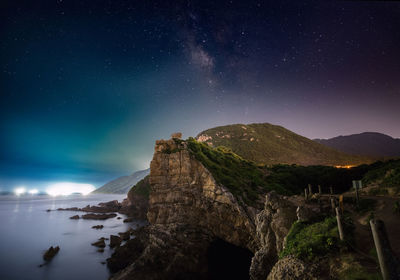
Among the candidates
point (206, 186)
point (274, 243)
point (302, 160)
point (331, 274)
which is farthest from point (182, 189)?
point (302, 160)

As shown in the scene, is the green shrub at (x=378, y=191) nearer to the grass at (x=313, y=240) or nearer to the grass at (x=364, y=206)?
the grass at (x=364, y=206)

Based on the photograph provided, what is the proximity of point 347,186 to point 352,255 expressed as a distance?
142 feet

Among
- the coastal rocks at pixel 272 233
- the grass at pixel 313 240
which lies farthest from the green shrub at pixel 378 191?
the grass at pixel 313 240

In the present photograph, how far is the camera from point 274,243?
15.1m

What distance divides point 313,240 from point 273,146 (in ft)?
309

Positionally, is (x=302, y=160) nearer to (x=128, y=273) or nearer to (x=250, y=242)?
(x=250, y=242)

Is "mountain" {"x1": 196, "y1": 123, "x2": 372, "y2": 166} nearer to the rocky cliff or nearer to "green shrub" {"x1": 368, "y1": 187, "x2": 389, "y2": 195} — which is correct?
the rocky cliff

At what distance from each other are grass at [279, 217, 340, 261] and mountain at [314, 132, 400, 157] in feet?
489

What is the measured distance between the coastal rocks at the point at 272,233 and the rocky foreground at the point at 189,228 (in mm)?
420

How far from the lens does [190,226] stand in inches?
1084

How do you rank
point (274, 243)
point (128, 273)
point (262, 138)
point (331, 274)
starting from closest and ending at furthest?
1. point (331, 274)
2. point (274, 243)
3. point (128, 273)
4. point (262, 138)

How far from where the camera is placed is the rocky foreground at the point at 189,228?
22672 millimetres

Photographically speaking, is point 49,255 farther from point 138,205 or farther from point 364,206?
point 364,206

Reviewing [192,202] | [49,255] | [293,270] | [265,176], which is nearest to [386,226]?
[293,270]
